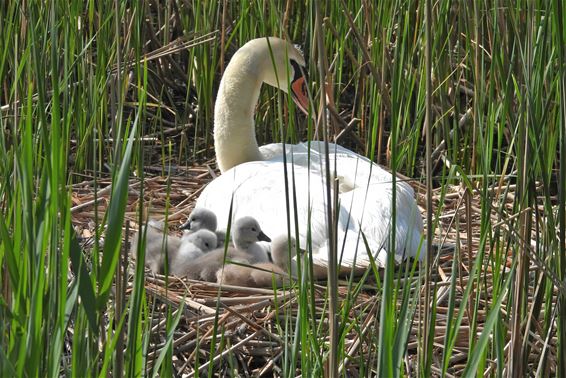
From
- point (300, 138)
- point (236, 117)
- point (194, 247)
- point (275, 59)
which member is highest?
point (275, 59)

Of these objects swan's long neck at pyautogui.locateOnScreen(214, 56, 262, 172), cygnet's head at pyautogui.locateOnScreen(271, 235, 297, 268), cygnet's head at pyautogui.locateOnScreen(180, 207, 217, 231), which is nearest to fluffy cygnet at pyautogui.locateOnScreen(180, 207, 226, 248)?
cygnet's head at pyautogui.locateOnScreen(180, 207, 217, 231)

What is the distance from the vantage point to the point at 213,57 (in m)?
4.73

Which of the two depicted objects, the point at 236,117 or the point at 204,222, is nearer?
the point at 204,222

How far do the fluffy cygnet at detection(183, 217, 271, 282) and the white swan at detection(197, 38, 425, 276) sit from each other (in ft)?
0.19

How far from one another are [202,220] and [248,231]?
205mm

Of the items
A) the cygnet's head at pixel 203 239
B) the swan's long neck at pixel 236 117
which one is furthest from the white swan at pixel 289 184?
the cygnet's head at pixel 203 239

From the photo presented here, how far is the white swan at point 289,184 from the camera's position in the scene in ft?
11.2

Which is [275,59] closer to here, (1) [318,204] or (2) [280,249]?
(1) [318,204]

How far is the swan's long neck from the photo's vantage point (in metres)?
4.37

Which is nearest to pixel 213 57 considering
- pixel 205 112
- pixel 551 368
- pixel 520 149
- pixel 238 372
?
pixel 205 112

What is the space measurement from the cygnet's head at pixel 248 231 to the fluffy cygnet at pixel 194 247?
0.32 feet

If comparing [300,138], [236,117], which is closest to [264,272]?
[236,117]

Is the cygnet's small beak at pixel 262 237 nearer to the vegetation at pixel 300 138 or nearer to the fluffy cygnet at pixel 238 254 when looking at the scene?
the fluffy cygnet at pixel 238 254

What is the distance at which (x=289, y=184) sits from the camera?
11.6 ft
